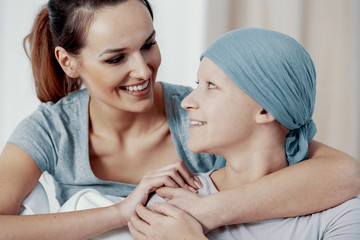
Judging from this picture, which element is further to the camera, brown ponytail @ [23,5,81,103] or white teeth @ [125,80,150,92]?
brown ponytail @ [23,5,81,103]

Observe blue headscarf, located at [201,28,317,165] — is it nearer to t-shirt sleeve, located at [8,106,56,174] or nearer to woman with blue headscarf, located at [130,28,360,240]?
woman with blue headscarf, located at [130,28,360,240]

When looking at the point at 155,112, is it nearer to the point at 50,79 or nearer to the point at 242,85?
the point at 50,79

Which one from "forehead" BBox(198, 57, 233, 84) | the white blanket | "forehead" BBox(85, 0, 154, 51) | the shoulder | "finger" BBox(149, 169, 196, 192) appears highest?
"forehead" BBox(85, 0, 154, 51)

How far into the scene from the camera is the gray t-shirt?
5.77ft

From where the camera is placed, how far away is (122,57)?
5.49 ft

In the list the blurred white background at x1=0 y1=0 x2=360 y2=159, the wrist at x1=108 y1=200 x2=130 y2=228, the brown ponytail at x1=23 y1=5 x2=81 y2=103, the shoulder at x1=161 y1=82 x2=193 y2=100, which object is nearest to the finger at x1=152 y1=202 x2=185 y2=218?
the wrist at x1=108 y1=200 x2=130 y2=228

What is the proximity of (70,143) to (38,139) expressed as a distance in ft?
0.43

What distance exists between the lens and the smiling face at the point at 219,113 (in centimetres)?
131

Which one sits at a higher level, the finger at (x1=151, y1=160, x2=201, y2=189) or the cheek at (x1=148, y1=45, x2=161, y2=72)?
the cheek at (x1=148, y1=45, x2=161, y2=72)

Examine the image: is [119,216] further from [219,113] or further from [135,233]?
[219,113]

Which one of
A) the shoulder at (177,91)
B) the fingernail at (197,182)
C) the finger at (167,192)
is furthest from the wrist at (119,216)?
the shoulder at (177,91)

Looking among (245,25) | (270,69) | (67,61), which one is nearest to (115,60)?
(67,61)

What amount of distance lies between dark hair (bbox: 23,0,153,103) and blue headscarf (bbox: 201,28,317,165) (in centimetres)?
54

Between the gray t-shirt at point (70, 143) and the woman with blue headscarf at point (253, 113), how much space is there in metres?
0.44
